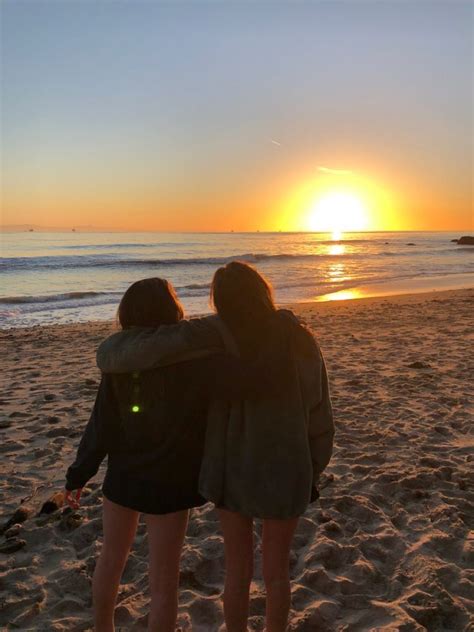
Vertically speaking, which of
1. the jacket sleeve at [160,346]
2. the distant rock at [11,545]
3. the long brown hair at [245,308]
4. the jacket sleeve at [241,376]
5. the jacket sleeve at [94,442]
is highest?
the long brown hair at [245,308]

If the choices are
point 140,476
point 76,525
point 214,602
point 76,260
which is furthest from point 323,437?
point 76,260

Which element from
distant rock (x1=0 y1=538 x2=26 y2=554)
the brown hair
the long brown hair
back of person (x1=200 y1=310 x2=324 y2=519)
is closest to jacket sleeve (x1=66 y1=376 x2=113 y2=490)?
the brown hair

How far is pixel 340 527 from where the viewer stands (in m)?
3.90

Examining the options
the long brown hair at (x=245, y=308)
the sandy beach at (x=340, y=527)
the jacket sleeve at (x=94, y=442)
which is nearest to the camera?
the long brown hair at (x=245, y=308)

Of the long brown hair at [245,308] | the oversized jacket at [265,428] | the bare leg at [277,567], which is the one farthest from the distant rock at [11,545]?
the long brown hair at [245,308]

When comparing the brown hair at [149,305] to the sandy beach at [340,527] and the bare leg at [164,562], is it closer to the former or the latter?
the bare leg at [164,562]

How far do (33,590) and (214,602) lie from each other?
1122 mm

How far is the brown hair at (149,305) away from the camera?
2074mm

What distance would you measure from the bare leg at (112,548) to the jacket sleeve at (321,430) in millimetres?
812

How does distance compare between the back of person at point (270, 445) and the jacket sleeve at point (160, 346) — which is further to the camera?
the back of person at point (270, 445)

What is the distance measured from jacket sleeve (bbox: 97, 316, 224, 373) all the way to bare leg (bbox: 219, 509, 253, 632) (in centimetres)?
74

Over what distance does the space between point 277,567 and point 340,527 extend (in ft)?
5.83

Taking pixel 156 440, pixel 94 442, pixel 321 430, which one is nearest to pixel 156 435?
pixel 156 440

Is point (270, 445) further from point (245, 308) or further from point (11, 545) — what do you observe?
point (11, 545)
